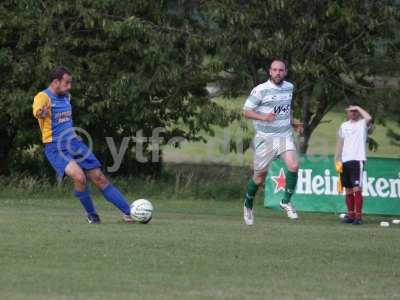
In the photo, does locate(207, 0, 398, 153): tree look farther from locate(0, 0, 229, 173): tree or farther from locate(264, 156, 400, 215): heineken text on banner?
locate(264, 156, 400, 215): heineken text on banner

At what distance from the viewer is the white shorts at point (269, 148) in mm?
16000

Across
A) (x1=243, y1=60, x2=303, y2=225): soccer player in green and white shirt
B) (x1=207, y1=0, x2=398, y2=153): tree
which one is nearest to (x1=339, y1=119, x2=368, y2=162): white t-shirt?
(x1=243, y1=60, x2=303, y2=225): soccer player in green and white shirt

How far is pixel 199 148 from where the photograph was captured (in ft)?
145

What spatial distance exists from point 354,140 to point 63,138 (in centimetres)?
578

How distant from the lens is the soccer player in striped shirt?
14648 millimetres

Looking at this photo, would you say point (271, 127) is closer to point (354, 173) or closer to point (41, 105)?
point (354, 173)

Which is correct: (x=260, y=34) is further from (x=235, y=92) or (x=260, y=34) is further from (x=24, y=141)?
(x=24, y=141)

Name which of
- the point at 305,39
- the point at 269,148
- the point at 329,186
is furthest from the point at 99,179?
the point at 305,39

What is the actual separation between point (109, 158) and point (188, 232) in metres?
12.6

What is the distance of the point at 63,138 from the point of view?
14734 mm

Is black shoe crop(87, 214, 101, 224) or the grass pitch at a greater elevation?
the grass pitch

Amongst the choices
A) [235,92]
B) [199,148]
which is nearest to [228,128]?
[235,92]

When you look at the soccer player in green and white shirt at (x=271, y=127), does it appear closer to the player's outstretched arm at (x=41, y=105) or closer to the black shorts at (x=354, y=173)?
the black shorts at (x=354, y=173)

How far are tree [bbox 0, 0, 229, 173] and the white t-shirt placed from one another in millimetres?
5721
